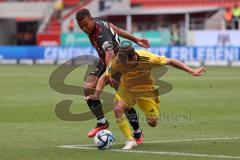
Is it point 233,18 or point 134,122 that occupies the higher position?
point 134,122

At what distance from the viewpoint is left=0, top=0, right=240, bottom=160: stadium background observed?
11.6 meters

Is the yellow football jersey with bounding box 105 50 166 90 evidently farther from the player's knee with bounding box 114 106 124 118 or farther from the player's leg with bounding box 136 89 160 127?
the player's knee with bounding box 114 106 124 118

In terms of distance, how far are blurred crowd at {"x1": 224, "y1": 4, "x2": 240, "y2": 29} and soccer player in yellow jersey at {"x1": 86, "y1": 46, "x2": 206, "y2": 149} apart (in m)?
36.1

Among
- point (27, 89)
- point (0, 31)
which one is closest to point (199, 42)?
point (0, 31)

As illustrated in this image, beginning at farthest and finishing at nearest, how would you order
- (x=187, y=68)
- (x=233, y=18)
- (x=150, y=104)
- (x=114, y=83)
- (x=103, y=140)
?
(x=233, y=18)
(x=114, y=83)
(x=150, y=104)
(x=103, y=140)
(x=187, y=68)

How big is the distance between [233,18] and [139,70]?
37243 mm

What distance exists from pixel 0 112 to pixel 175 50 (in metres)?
27.0

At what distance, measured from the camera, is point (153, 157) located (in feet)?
33.9

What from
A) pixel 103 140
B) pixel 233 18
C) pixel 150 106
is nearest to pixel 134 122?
pixel 150 106

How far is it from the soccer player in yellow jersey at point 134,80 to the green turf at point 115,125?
1.68 feet

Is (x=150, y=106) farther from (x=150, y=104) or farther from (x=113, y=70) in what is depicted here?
(x=113, y=70)

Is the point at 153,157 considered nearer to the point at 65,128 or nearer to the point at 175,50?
the point at 65,128

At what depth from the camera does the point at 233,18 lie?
1884 inches

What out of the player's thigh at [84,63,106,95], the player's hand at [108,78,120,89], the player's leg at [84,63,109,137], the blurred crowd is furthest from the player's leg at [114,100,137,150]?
the blurred crowd
